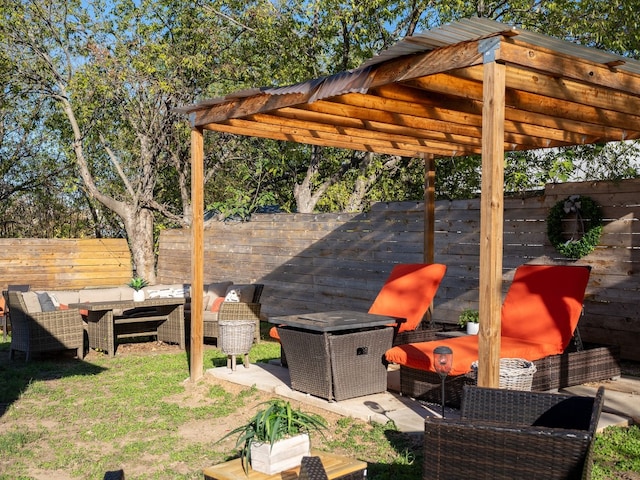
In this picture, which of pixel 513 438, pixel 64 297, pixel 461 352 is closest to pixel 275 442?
pixel 513 438

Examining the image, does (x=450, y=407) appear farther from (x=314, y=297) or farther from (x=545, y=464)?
(x=314, y=297)

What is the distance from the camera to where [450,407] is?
209 inches

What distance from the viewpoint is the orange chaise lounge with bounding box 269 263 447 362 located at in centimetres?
679

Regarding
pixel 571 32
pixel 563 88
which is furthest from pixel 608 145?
pixel 563 88

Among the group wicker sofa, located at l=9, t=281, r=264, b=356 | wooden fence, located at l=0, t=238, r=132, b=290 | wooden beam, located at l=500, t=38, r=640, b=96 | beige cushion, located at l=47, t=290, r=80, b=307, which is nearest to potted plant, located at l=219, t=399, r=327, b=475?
wooden beam, located at l=500, t=38, r=640, b=96

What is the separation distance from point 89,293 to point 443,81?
6.50m

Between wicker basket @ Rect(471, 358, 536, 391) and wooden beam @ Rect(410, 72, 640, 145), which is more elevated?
wooden beam @ Rect(410, 72, 640, 145)

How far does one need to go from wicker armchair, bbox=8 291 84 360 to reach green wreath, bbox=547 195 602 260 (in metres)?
5.45

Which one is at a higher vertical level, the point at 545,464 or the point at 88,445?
the point at 545,464

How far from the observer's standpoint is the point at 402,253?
30.1ft

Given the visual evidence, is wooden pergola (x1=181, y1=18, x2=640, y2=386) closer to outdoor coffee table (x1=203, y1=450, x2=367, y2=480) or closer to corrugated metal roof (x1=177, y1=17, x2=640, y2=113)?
corrugated metal roof (x1=177, y1=17, x2=640, y2=113)

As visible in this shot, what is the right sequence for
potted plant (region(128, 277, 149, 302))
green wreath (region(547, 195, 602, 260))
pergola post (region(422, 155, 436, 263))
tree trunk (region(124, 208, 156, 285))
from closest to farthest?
green wreath (region(547, 195, 602, 260)) → pergola post (region(422, 155, 436, 263)) → potted plant (region(128, 277, 149, 302)) → tree trunk (region(124, 208, 156, 285))

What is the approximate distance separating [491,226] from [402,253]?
515 cm

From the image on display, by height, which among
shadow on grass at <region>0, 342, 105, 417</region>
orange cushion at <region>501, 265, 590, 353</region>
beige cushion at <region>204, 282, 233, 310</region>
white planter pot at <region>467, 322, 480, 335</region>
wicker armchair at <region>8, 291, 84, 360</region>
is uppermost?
orange cushion at <region>501, 265, 590, 353</region>
